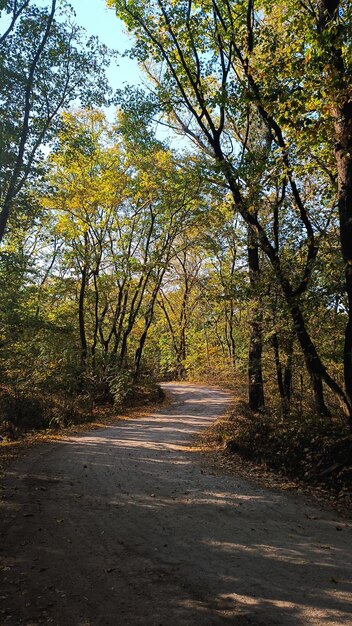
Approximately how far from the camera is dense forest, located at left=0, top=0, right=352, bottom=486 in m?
6.84

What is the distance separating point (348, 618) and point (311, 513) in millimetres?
2823

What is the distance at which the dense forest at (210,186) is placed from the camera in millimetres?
6844

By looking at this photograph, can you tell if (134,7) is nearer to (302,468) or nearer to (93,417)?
(302,468)

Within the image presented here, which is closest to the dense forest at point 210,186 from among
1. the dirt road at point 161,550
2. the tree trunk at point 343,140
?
the tree trunk at point 343,140

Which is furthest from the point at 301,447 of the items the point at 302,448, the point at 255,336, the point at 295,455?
the point at 255,336

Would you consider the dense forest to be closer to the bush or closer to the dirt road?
the bush

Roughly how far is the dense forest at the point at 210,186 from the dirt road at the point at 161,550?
2.63 meters

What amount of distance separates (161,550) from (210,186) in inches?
591

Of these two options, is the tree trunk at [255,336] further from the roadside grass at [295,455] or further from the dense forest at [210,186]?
the roadside grass at [295,455]

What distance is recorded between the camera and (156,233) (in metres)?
22.2

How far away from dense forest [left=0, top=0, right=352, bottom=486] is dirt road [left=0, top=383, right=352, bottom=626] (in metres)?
2.63

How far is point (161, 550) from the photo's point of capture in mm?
4738

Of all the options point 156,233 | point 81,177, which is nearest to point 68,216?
point 81,177

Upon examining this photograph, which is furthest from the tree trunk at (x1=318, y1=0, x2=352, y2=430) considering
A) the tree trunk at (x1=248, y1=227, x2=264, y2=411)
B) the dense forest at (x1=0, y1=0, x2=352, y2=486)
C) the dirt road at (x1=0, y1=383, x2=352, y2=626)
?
the dirt road at (x1=0, y1=383, x2=352, y2=626)
